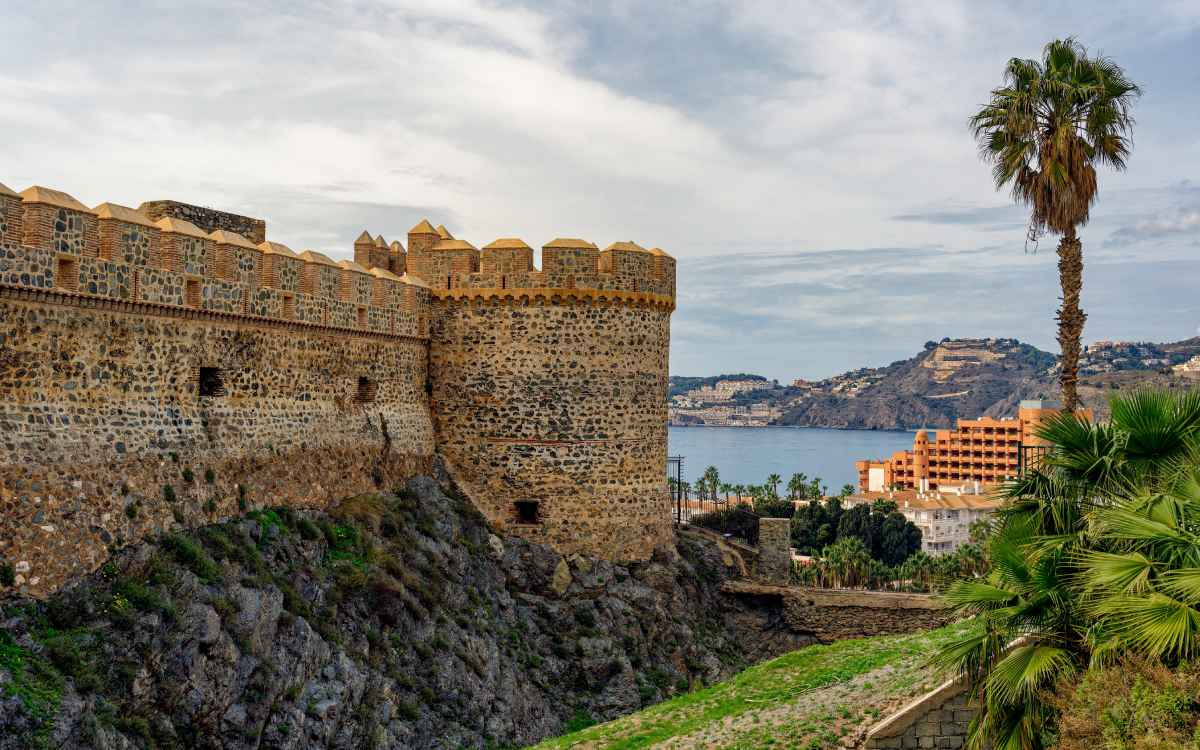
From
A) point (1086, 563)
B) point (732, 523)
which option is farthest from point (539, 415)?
point (1086, 563)

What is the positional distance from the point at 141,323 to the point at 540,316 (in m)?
8.45

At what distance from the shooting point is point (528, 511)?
70.4ft

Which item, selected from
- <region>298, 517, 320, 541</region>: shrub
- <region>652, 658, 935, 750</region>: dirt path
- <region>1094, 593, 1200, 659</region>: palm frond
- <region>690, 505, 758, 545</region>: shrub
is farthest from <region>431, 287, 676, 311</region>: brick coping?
<region>1094, 593, 1200, 659</region>: palm frond

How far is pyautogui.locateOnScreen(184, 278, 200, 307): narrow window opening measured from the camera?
50.0 feet

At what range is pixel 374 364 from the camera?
19.7m

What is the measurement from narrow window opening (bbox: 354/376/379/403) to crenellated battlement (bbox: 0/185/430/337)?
890 mm

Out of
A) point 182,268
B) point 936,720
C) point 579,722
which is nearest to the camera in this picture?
point 936,720

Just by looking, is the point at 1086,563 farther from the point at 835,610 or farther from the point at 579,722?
the point at 835,610

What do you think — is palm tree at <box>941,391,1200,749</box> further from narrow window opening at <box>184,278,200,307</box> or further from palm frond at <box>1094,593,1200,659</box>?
narrow window opening at <box>184,278,200,307</box>

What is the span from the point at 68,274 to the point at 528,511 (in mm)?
10228

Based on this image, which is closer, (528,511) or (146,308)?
(146,308)

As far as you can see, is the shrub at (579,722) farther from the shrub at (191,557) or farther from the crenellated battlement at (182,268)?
the crenellated battlement at (182,268)

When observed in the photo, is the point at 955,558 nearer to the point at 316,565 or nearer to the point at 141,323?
the point at 316,565

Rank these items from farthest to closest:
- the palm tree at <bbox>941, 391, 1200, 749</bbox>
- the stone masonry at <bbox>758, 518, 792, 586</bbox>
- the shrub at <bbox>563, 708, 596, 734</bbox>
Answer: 1. the stone masonry at <bbox>758, 518, 792, 586</bbox>
2. the shrub at <bbox>563, 708, 596, 734</bbox>
3. the palm tree at <bbox>941, 391, 1200, 749</bbox>
